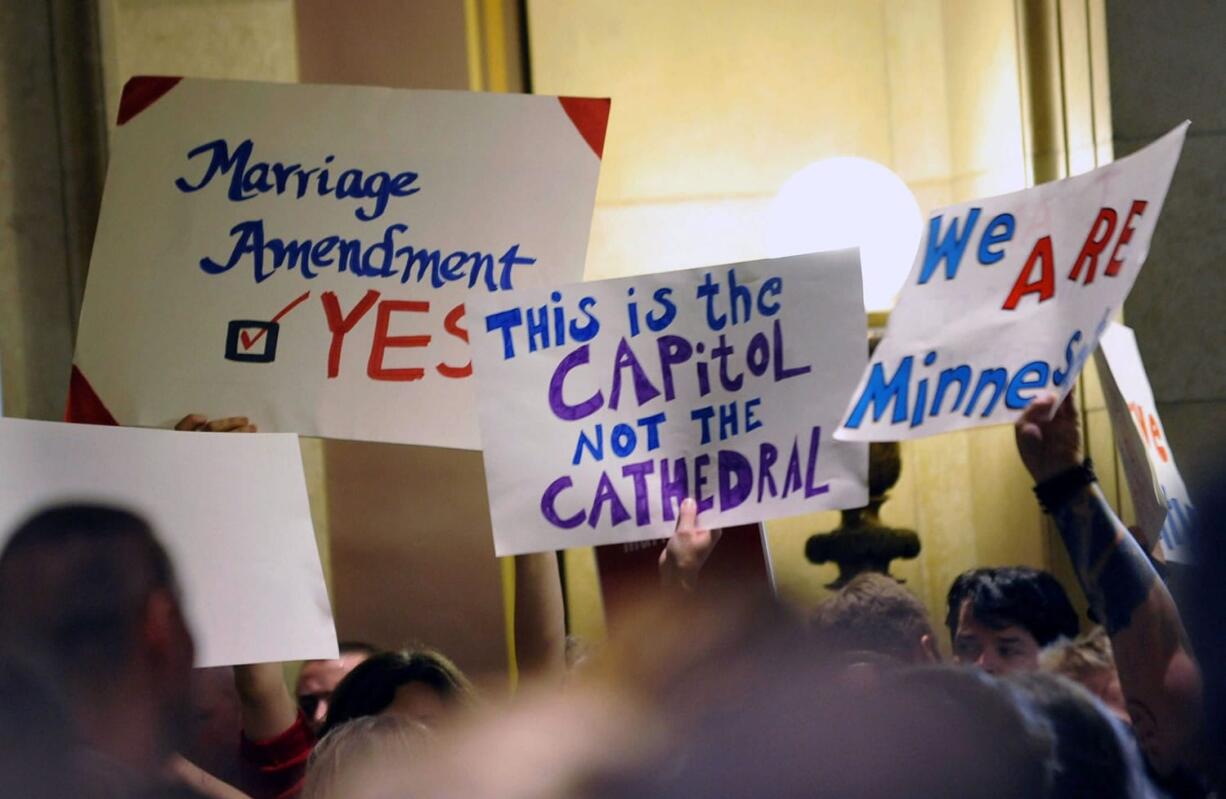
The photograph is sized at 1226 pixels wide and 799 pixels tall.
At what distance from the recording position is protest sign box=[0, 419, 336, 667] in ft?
5.91

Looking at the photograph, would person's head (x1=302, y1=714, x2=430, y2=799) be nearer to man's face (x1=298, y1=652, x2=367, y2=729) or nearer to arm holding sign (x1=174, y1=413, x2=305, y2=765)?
arm holding sign (x1=174, y1=413, x2=305, y2=765)

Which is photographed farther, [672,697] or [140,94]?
[140,94]

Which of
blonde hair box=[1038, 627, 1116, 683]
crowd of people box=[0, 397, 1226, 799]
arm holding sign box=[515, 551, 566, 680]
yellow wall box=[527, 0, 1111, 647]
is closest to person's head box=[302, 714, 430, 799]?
crowd of people box=[0, 397, 1226, 799]

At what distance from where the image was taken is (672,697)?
1.67 m

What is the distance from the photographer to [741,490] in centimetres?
191

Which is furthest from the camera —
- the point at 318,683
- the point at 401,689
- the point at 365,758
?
the point at 318,683

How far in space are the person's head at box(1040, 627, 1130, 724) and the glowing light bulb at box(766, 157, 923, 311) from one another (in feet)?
3.35

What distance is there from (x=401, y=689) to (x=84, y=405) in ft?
2.04

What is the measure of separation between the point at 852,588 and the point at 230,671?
88 cm

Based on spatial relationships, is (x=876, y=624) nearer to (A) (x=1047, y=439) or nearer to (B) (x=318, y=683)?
(A) (x=1047, y=439)

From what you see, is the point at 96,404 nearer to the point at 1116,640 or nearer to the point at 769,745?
the point at 769,745

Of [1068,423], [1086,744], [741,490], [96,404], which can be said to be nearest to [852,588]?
[741,490]

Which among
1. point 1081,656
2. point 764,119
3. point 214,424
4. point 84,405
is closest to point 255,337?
point 214,424

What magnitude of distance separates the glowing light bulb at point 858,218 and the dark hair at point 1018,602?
29.5 inches
